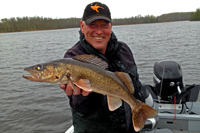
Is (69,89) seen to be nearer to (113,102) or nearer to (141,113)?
(113,102)

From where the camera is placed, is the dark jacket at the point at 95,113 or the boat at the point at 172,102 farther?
the boat at the point at 172,102

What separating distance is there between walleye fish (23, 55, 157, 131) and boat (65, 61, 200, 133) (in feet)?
4.58

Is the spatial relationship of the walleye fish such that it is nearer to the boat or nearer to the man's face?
the man's face

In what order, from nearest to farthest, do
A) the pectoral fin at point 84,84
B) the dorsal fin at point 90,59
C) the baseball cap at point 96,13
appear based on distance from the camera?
the pectoral fin at point 84,84
the dorsal fin at point 90,59
the baseball cap at point 96,13

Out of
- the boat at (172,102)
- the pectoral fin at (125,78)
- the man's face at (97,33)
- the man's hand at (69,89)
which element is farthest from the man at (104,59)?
the boat at (172,102)

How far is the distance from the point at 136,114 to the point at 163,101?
2107 millimetres

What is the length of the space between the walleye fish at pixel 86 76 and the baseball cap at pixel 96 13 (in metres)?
0.79

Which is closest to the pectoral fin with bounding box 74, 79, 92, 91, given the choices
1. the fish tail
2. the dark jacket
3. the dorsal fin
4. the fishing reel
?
the dorsal fin

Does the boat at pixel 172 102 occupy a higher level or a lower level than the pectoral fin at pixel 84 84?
lower

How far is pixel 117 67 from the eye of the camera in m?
3.09

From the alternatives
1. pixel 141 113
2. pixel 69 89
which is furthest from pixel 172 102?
pixel 69 89

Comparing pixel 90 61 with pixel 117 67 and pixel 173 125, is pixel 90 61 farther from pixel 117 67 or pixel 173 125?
pixel 173 125

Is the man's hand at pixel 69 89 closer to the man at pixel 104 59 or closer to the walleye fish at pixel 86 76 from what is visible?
the walleye fish at pixel 86 76

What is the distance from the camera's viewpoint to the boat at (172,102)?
12.8 feet
